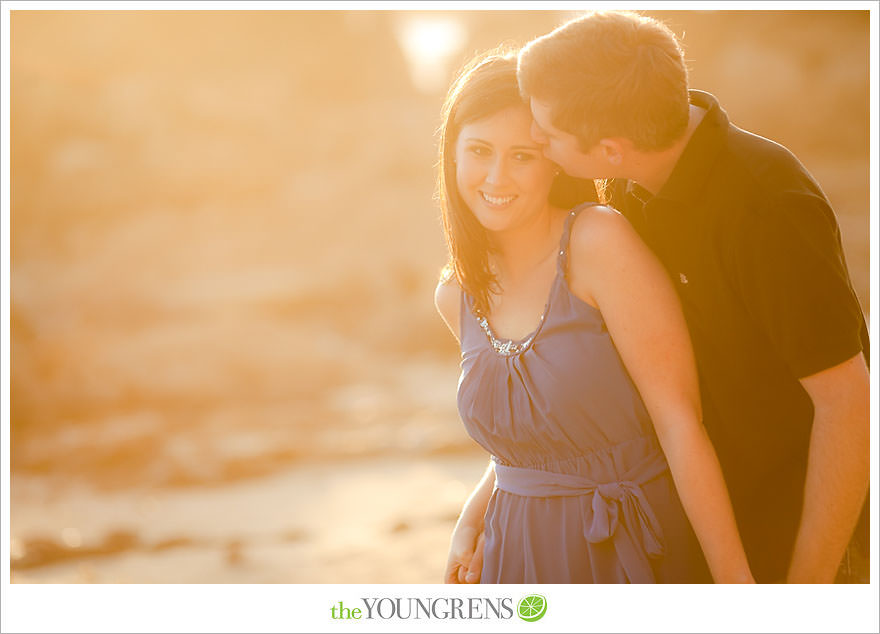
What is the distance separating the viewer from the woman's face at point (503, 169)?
215 cm

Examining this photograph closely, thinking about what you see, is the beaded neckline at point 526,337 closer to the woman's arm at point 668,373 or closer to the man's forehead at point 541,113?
the woman's arm at point 668,373

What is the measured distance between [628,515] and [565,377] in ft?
1.12

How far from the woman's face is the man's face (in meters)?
0.05

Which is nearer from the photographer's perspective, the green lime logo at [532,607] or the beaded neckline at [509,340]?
the beaded neckline at [509,340]

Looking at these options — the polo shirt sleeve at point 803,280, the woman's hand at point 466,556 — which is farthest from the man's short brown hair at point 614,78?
the woman's hand at point 466,556

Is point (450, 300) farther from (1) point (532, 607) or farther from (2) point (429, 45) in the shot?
(2) point (429, 45)

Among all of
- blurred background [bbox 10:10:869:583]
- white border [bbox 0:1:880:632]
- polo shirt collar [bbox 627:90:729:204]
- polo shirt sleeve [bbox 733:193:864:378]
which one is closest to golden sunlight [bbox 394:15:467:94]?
blurred background [bbox 10:10:869:583]

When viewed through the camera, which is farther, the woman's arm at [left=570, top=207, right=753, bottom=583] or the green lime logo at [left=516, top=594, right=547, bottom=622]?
the green lime logo at [left=516, top=594, right=547, bottom=622]

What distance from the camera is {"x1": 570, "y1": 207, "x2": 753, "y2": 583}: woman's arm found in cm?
199

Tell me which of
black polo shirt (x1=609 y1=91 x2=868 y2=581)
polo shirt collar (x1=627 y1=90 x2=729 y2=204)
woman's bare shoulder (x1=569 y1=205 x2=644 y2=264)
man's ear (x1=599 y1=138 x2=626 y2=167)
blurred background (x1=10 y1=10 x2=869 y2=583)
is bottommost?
black polo shirt (x1=609 y1=91 x2=868 y2=581)

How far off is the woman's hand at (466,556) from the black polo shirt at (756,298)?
65 centimetres

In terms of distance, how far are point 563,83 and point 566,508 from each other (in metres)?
0.94

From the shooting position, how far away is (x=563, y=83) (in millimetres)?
1986

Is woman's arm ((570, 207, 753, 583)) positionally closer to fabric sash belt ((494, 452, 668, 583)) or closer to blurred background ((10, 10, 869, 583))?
fabric sash belt ((494, 452, 668, 583))
